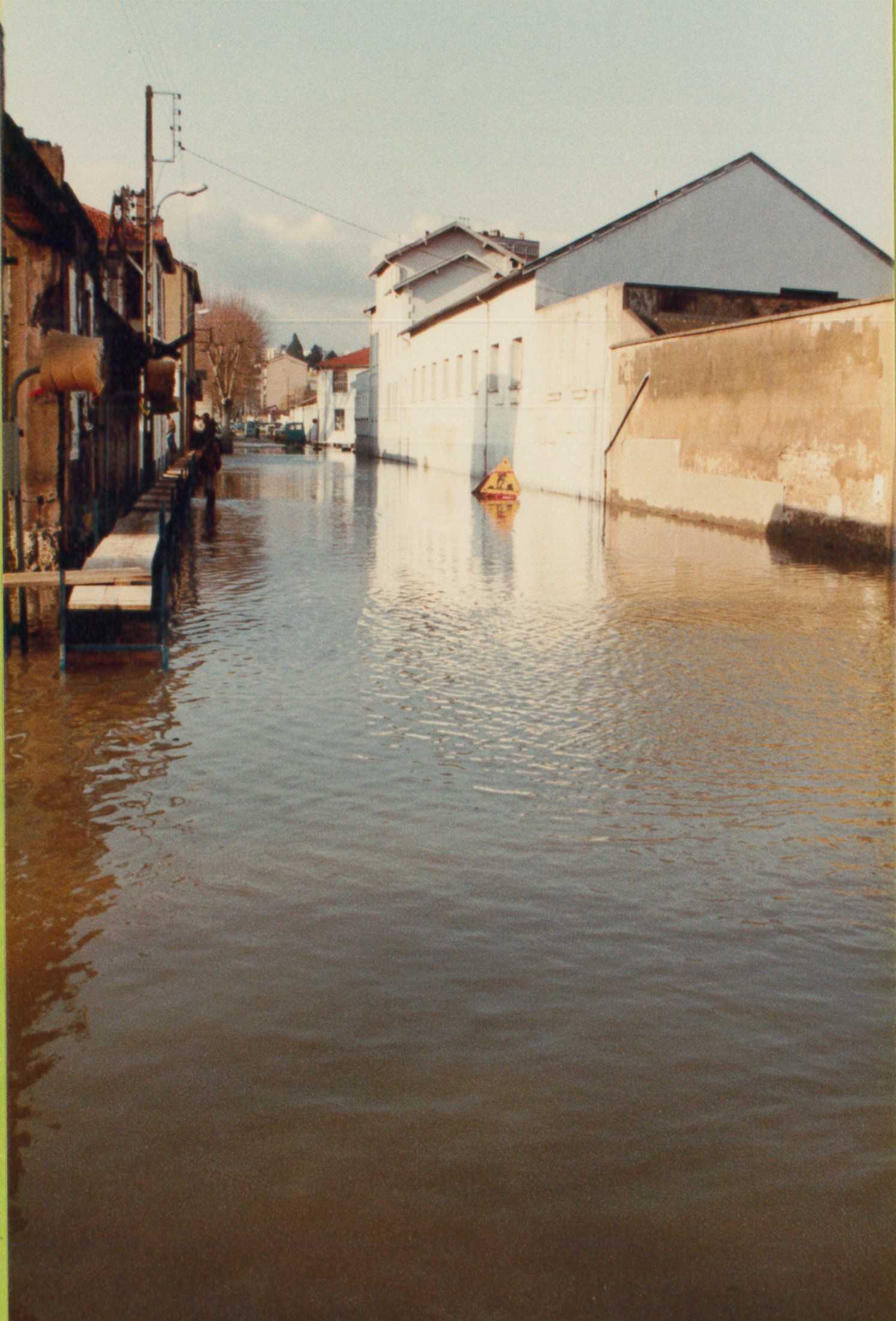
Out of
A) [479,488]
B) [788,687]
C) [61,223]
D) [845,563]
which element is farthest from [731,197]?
[788,687]

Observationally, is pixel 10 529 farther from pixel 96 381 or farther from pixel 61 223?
pixel 61 223

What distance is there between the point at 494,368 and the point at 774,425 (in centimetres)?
1962

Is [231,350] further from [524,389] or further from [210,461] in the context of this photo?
[210,461]

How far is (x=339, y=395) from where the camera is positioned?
87.8m

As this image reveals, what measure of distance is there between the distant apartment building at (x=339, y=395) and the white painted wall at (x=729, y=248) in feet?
169

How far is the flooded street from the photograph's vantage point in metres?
2.74

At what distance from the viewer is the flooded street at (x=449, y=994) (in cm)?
274

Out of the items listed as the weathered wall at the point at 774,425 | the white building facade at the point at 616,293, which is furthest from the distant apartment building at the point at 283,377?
the weathered wall at the point at 774,425

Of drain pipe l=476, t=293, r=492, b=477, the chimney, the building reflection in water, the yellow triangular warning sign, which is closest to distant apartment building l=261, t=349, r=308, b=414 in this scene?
drain pipe l=476, t=293, r=492, b=477

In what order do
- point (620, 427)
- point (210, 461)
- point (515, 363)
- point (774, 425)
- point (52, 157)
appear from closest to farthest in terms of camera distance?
point (52, 157)
point (774, 425)
point (210, 461)
point (620, 427)
point (515, 363)

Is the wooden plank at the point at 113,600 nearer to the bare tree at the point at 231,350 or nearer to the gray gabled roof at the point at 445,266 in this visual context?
the gray gabled roof at the point at 445,266

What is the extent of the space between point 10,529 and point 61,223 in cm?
270

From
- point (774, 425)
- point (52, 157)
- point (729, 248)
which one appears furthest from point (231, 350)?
point (52, 157)

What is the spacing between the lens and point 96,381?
8719mm
